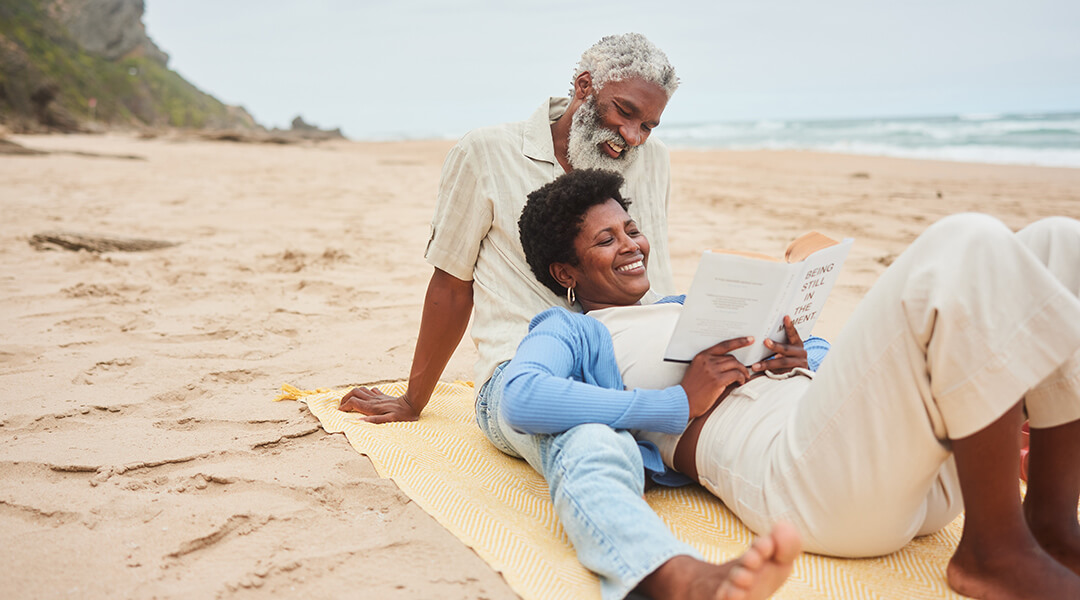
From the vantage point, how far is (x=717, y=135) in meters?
42.2

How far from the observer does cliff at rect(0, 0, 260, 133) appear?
24.6 m

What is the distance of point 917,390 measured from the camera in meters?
1.70

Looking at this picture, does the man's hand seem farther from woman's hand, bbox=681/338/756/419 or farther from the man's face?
woman's hand, bbox=681/338/756/419

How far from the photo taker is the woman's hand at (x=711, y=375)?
7.05ft

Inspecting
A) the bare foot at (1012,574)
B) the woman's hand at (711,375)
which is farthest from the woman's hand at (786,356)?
the bare foot at (1012,574)

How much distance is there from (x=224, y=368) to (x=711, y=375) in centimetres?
241

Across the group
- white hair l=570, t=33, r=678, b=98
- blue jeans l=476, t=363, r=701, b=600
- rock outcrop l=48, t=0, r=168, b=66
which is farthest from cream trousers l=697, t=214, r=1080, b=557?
rock outcrop l=48, t=0, r=168, b=66

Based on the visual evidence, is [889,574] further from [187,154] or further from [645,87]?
[187,154]

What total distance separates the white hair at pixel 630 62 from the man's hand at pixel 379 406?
4.75ft

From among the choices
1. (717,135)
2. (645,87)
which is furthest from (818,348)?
(717,135)

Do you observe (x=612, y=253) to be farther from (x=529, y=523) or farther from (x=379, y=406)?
(x=379, y=406)

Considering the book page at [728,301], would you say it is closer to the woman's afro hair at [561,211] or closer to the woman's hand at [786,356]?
the woman's hand at [786,356]

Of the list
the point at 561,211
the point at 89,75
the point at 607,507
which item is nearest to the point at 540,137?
the point at 561,211

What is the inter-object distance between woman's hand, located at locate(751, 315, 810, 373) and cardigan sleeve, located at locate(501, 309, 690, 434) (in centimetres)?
31
